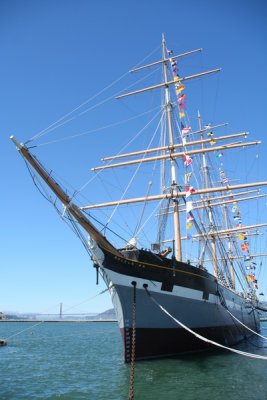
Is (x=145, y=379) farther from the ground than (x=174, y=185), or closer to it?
closer to it

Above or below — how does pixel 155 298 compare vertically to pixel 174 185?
below

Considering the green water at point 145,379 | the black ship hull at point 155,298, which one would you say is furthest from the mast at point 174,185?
the green water at point 145,379

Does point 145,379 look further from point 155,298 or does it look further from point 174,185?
point 174,185

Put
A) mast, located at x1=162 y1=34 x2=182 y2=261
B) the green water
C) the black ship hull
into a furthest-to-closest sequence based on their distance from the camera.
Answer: mast, located at x1=162 y1=34 x2=182 y2=261
the black ship hull
the green water

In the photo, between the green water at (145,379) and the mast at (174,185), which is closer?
the green water at (145,379)

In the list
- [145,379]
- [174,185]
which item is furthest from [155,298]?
[174,185]

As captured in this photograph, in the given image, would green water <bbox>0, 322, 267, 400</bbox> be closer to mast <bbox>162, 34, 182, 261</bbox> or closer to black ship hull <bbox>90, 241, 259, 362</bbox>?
black ship hull <bbox>90, 241, 259, 362</bbox>

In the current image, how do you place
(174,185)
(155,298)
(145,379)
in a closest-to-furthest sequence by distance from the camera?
1. (145,379)
2. (155,298)
3. (174,185)

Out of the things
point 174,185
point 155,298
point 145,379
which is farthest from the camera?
point 174,185

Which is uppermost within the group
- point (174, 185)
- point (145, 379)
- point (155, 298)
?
point (174, 185)

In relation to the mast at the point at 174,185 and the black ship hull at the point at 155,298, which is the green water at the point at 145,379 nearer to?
the black ship hull at the point at 155,298

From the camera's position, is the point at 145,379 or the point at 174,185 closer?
the point at 145,379

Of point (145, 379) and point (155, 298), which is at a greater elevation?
point (155, 298)

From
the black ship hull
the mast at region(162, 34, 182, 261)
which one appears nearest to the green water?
the black ship hull
